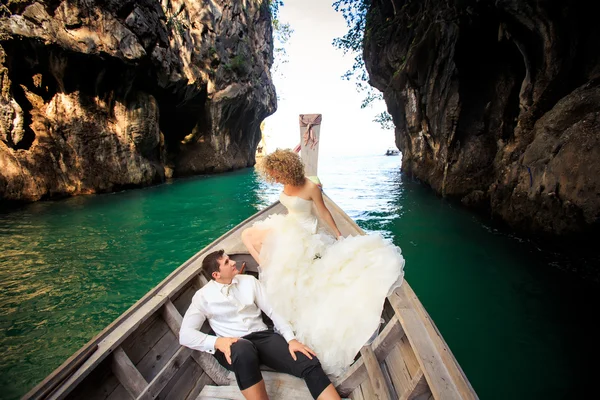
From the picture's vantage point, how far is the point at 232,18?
2039 cm

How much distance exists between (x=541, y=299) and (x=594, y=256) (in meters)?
1.31

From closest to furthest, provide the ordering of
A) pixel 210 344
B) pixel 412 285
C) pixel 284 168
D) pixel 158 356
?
pixel 210 344 < pixel 158 356 < pixel 284 168 < pixel 412 285

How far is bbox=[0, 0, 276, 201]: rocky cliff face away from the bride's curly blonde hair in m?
12.5

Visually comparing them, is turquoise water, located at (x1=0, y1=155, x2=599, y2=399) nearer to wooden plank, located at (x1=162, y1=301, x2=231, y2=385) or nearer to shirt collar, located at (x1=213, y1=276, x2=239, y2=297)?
wooden plank, located at (x1=162, y1=301, x2=231, y2=385)

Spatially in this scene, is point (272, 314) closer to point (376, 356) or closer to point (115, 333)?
point (376, 356)

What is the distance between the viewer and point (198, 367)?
198 cm

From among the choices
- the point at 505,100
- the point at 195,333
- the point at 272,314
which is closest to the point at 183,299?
the point at 195,333

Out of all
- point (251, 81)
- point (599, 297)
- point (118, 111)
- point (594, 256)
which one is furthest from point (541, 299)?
point (251, 81)

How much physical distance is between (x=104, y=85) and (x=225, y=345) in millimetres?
15579

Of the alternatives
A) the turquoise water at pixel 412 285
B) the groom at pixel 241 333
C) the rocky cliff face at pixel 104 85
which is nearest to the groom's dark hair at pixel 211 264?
the groom at pixel 241 333

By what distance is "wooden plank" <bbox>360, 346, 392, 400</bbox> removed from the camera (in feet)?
5.04

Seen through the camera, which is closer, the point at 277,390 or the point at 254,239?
the point at 277,390

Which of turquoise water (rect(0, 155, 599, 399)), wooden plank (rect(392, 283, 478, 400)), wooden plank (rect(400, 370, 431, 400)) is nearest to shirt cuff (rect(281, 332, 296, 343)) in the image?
wooden plank (rect(400, 370, 431, 400))

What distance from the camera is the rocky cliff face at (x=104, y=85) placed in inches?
395
